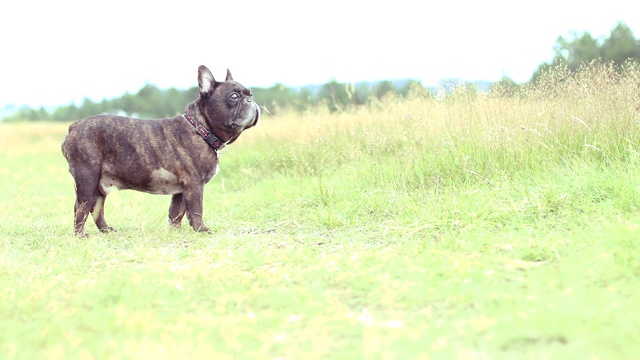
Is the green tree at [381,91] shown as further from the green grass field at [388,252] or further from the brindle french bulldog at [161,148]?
the brindle french bulldog at [161,148]

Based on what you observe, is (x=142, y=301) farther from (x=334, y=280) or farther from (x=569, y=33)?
(x=569, y=33)

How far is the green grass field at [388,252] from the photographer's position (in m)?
3.29

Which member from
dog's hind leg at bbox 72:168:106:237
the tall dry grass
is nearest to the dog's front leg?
dog's hind leg at bbox 72:168:106:237

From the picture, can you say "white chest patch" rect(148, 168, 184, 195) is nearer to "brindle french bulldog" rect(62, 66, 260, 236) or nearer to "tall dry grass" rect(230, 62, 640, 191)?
"brindle french bulldog" rect(62, 66, 260, 236)

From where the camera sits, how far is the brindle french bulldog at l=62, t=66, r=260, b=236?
6.28 m

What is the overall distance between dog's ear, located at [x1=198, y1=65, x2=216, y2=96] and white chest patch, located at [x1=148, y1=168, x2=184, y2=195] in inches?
34.2

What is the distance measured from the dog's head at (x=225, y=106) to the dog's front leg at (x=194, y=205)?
611 mm

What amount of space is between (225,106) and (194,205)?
1019mm

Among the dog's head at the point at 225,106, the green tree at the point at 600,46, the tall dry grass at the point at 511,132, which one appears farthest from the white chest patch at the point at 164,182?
the green tree at the point at 600,46

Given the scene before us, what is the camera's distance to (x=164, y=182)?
6496mm

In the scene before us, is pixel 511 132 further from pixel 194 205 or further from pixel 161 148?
pixel 161 148

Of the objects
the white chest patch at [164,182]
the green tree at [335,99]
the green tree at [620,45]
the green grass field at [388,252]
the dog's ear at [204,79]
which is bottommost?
the green grass field at [388,252]

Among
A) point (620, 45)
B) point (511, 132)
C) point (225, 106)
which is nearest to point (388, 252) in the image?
point (225, 106)

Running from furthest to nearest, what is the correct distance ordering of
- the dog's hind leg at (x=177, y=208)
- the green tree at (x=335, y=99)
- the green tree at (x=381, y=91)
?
1. the green tree at (x=381, y=91)
2. the green tree at (x=335, y=99)
3. the dog's hind leg at (x=177, y=208)
